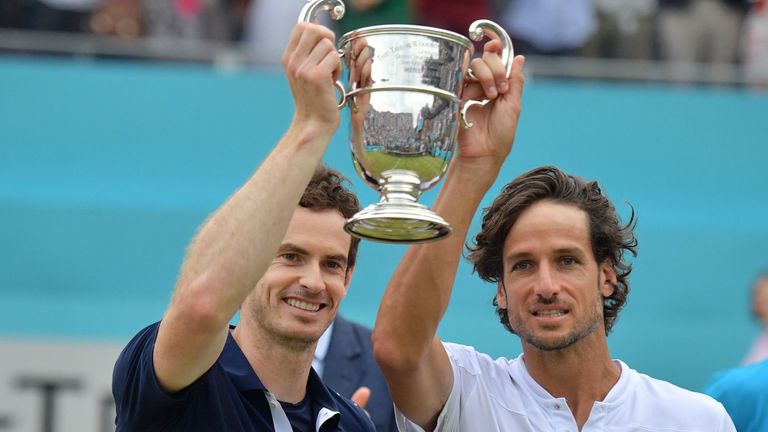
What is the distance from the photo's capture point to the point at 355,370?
4.66 meters

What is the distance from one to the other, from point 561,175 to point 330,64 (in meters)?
0.93

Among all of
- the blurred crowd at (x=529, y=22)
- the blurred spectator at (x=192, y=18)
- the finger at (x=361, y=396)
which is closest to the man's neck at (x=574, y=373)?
the finger at (x=361, y=396)

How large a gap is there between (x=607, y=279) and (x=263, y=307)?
84cm

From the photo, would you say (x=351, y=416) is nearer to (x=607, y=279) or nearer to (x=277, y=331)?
(x=277, y=331)

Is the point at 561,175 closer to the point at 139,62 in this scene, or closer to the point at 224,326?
the point at 224,326

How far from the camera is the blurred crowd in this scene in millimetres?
7324

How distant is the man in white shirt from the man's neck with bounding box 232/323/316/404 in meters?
0.22

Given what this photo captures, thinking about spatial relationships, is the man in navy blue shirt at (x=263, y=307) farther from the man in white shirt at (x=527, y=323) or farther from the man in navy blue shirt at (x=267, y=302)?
the man in white shirt at (x=527, y=323)

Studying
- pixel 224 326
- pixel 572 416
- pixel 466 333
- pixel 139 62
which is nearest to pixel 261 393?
pixel 224 326

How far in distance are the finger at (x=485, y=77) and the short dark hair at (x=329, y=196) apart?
1.70 feet

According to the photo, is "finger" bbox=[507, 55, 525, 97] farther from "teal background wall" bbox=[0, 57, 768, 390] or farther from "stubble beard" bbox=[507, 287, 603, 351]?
"teal background wall" bbox=[0, 57, 768, 390]

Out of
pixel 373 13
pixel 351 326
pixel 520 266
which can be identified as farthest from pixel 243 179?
pixel 520 266

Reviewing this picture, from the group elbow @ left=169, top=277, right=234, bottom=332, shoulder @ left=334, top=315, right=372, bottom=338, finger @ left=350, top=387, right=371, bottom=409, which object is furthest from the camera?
shoulder @ left=334, top=315, right=372, bottom=338

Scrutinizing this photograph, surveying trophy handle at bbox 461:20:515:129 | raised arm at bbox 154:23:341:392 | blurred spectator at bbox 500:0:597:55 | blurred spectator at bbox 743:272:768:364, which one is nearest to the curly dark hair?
trophy handle at bbox 461:20:515:129
